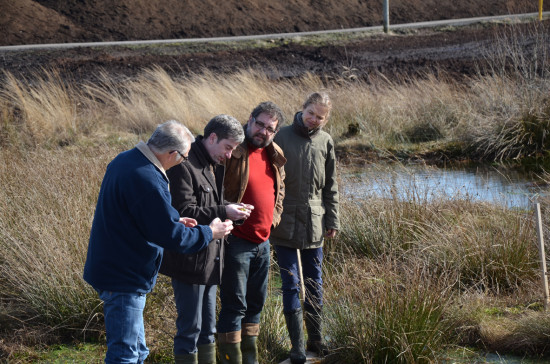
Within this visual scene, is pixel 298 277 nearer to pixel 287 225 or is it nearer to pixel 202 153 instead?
pixel 287 225

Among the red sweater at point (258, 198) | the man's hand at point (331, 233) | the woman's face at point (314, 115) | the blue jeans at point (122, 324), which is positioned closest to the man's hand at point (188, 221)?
the blue jeans at point (122, 324)

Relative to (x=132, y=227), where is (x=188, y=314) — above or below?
below

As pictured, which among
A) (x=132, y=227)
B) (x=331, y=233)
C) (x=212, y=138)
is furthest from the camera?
(x=331, y=233)

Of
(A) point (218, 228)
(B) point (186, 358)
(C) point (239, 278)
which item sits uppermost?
(A) point (218, 228)

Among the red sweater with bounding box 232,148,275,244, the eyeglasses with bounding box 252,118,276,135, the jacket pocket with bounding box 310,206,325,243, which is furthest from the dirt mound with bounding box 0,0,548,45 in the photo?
the eyeglasses with bounding box 252,118,276,135

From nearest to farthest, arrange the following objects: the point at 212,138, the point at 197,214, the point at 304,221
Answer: the point at 197,214, the point at 212,138, the point at 304,221

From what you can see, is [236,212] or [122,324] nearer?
[122,324]

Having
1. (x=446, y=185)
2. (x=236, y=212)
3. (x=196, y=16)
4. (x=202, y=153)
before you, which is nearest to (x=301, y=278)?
(x=236, y=212)

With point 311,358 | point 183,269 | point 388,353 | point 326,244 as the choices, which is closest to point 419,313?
point 388,353

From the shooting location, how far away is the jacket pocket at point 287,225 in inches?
205

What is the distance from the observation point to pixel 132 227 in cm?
399

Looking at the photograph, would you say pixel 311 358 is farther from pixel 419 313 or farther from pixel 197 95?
pixel 197 95

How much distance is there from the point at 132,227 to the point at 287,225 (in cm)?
149

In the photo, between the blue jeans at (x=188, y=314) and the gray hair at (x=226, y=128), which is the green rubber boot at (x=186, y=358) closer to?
the blue jeans at (x=188, y=314)
